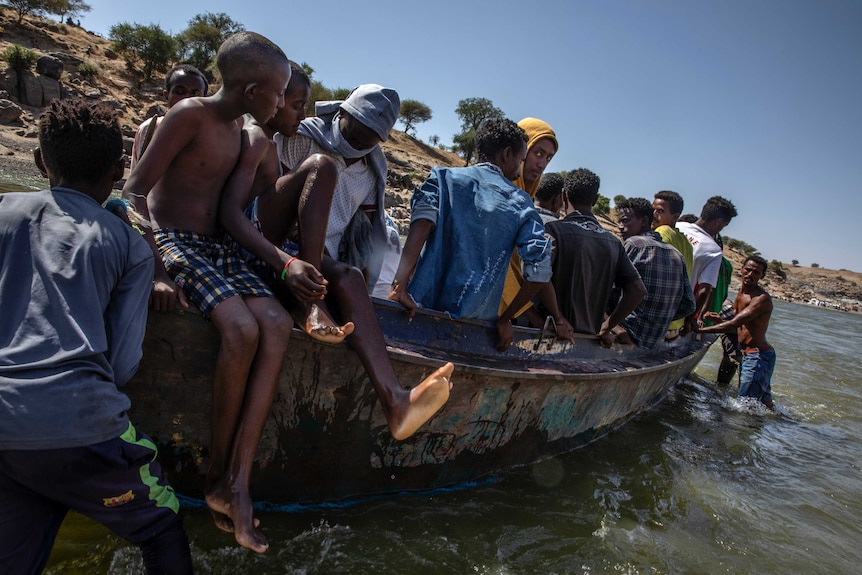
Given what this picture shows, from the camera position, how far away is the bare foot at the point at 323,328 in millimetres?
1782

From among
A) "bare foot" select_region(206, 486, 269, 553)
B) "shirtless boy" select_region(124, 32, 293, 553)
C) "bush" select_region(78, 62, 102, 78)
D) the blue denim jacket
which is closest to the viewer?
"bare foot" select_region(206, 486, 269, 553)

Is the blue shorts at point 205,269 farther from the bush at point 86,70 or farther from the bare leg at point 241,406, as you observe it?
the bush at point 86,70

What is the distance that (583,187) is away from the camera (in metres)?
3.67

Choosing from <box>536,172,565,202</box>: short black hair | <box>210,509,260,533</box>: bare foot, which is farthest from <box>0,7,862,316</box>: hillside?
<box>210,509,260,533</box>: bare foot

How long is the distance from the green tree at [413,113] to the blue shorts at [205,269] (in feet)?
152

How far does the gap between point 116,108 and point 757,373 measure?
74.9 feet

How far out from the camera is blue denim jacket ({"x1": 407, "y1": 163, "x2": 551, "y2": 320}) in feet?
9.20

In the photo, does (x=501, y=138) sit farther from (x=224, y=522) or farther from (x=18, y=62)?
(x=18, y=62)

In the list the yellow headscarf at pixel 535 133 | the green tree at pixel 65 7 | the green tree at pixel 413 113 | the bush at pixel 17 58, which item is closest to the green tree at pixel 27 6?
the green tree at pixel 65 7

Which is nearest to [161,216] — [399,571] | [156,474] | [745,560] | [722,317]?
[156,474]

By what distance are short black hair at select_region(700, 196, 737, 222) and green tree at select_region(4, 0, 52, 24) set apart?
42032mm

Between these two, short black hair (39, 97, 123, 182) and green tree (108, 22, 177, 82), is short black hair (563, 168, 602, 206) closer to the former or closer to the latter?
short black hair (39, 97, 123, 182)

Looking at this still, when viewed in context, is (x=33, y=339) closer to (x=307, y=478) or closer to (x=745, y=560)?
(x=307, y=478)

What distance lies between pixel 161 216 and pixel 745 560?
3.44 meters
